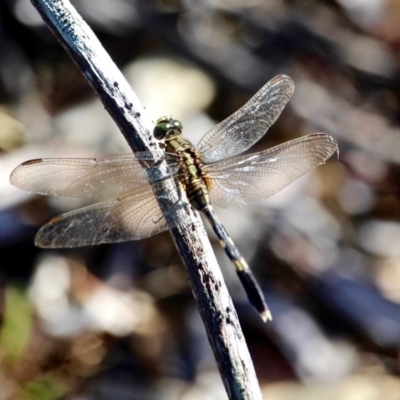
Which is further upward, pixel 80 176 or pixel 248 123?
pixel 80 176

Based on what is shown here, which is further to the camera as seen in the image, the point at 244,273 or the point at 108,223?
the point at 244,273

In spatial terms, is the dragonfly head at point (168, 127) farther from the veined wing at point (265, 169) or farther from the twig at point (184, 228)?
the twig at point (184, 228)

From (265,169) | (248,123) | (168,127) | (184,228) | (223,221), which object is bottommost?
(223,221)

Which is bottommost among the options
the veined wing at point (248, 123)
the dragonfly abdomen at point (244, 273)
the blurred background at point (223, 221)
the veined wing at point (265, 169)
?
the blurred background at point (223, 221)

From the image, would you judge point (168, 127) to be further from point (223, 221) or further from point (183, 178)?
point (223, 221)

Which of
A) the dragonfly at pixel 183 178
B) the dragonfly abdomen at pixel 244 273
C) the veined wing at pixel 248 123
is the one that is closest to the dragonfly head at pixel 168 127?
the dragonfly at pixel 183 178

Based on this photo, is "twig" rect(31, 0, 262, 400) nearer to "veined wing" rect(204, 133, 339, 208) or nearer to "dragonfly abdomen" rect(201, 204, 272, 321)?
"dragonfly abdomen" rect(201, 204, 272, 321)

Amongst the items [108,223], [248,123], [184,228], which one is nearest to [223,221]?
[248,123]
